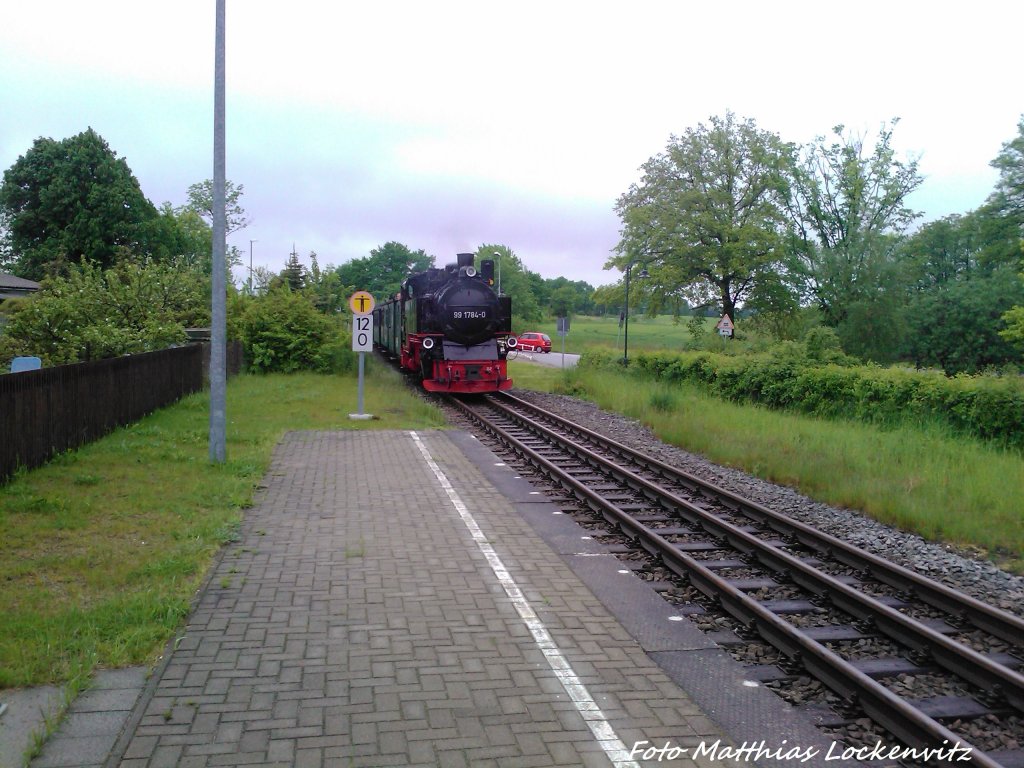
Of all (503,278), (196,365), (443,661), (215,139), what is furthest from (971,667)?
(503,278)

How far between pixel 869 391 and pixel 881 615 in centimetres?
1122

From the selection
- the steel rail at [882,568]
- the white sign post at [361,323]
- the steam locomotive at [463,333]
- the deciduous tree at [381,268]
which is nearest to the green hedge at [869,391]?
the steel rail at [882,568]

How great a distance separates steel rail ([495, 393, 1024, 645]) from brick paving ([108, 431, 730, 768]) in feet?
8.47

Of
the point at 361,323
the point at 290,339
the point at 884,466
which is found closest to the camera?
the point at 884,466

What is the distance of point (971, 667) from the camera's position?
16.8 ft

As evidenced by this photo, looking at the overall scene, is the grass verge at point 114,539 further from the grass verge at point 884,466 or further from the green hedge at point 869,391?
the green hedge at point 869,391

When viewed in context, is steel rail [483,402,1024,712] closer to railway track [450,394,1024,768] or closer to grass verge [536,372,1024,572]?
railway track [450,394,1024,768]

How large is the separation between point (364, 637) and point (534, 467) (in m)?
7.38

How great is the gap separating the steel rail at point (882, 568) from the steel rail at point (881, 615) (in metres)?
0.47

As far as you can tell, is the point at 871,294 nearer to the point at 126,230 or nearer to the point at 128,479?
the point at 128,479

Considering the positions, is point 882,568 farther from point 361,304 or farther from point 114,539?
point 361,304

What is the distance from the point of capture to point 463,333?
21.4m

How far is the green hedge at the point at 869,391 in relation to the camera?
13.2 metres

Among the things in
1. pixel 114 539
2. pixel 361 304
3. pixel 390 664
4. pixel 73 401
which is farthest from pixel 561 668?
pixel 361 304
